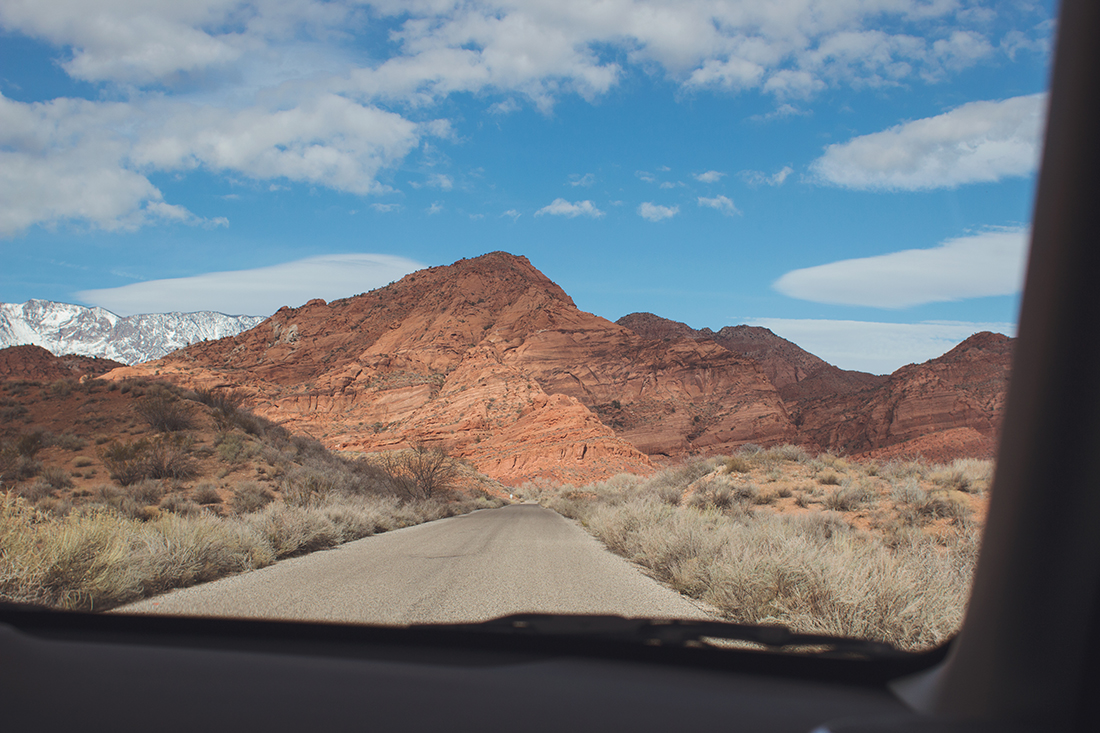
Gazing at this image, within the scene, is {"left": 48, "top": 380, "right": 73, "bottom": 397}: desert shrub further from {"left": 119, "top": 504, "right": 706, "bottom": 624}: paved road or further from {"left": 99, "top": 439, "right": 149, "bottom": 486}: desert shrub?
{"left": 119, "top": 504, "right": 706, "bottom": 624}: paved road

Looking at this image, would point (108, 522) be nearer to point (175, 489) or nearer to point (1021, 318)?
point (1021, 318)

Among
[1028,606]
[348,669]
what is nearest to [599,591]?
[348,669]

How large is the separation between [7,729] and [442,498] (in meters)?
28.1

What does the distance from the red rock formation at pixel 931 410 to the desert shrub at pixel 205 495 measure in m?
56.6

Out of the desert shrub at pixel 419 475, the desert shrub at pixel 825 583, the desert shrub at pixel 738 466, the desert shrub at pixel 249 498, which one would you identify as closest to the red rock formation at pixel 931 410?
the desert shrub at pixel 738 466

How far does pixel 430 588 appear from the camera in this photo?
7.52 metres

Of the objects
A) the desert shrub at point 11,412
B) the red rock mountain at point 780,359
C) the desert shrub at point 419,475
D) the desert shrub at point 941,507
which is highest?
the red rock mountain at point 780,359

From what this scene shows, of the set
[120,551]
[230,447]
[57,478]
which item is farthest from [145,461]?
[120,551]

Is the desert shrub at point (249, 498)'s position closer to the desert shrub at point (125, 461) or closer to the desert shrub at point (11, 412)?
the desert shrub at point (125, 461)

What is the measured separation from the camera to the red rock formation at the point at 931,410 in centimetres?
5875

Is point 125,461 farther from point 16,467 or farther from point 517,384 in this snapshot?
point 517,384

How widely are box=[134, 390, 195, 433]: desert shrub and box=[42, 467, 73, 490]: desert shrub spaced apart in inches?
208

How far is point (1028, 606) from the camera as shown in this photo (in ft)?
5.50

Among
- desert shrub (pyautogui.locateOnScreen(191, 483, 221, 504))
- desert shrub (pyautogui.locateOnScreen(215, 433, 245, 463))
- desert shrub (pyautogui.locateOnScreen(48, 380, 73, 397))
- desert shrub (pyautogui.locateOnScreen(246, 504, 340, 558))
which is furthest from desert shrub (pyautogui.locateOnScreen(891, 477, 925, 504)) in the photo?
Answer: desert shrub (pyautogui.locateOnScreen(48, 380, 73, 397))
